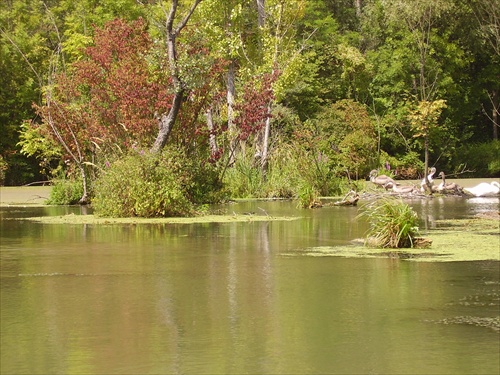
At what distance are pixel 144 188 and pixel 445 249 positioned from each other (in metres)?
8.32

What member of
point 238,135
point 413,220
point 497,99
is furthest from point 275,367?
point 497,99

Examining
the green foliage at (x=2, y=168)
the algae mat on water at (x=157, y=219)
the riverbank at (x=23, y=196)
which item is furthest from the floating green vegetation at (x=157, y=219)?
the green foliage at (x=2, y=168)

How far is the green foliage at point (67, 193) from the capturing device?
29453 millimetres

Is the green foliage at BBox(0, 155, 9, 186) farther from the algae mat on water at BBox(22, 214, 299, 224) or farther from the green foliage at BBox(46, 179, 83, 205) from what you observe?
the algae mat on water at BBox(22, 214, 299, 224)

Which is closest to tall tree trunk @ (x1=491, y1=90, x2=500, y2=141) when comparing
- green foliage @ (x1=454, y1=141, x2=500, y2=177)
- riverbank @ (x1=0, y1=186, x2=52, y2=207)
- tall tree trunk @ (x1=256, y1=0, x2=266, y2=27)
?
green foliage @ (x1=454, y1=141, x2=500, y2=177)

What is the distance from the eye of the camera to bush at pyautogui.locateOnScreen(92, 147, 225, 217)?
22203 millimetres

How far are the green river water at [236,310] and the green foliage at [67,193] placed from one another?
12.1m

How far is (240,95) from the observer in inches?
1153

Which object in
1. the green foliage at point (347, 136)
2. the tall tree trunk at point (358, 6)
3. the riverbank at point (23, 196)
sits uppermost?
the tall tree trunk at point (358, 6)

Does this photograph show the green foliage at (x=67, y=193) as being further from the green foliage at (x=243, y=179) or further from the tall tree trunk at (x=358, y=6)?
the tall tree trunk at (x=358, y=6)

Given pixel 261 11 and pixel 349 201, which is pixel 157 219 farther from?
pixel 261 11

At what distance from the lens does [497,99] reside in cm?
5062

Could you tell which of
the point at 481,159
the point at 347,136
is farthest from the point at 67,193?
the point at 481,159

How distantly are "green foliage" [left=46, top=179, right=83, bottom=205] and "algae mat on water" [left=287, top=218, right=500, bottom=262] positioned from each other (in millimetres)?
13484
